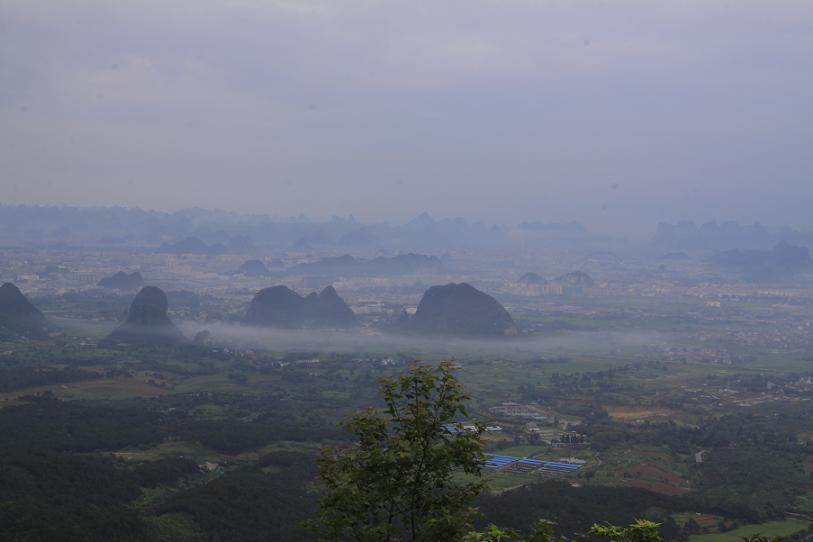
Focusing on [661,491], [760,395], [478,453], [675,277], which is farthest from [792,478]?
[675,277]

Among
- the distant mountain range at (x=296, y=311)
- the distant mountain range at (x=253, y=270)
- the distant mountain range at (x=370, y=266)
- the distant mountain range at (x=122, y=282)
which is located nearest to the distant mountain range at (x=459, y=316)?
the distant mountain range at (x=296, y=311)

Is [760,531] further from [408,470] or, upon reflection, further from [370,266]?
[370,266]

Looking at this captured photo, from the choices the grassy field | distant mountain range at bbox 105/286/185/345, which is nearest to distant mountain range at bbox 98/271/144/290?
distant mountain range at bbox 105/286/185/345

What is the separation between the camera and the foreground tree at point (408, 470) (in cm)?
941

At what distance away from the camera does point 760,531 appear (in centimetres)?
3509

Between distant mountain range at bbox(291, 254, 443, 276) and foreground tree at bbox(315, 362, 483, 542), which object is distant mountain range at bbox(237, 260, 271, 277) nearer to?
distant mountain range at bbox(291, 254, 443, 276)

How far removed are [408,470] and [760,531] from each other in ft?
102

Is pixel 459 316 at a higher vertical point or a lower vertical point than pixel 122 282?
lower

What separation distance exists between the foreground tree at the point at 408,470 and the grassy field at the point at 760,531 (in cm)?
2783

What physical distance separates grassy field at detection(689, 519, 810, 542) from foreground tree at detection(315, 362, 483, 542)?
91.3 feet

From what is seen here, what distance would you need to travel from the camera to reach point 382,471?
9.59 meters

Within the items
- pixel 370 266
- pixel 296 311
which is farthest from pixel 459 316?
pixel 370 266

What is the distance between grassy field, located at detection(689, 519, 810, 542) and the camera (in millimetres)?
34031

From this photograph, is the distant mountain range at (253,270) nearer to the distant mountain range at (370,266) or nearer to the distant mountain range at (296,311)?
the distant mountain range at (370,266)
